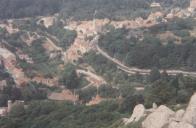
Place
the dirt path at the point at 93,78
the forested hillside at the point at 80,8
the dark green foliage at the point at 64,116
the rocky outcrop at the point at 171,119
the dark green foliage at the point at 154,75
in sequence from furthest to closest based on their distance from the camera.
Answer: the forested hillside at the point at 80,8 < the dirt path at the point at 93,78 < the dark green foliage at the point at 154,75 < the dark green foliage at the point at 64,116 < the rocky outcrop at the point at 171,119

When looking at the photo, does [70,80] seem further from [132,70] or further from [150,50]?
[150,50]

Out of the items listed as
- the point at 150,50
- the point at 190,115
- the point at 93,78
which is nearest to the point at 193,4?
the point at 150,50

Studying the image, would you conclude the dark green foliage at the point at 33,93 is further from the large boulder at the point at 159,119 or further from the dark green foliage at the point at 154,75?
the large boulder at the point at 159,119

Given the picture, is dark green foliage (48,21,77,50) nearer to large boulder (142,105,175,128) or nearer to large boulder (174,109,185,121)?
large boulder (142,105,175,128)

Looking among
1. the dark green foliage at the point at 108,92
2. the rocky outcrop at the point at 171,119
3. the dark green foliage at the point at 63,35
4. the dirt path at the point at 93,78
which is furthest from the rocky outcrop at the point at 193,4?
the rocky outcrop at the point at 171,119

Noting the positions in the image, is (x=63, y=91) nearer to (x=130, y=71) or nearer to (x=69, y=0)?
(x=130, y=71)

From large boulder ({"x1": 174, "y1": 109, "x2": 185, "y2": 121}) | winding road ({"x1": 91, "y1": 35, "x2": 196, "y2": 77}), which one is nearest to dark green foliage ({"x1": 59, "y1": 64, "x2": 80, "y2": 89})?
winding road ({"x1": 91, "y1": 35, "x2": 196, "y2": 77})

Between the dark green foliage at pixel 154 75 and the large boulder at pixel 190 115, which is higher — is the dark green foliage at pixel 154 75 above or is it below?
below

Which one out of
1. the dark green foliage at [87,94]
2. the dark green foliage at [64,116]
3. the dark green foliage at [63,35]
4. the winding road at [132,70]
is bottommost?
the dark green foliage at [87,94]
